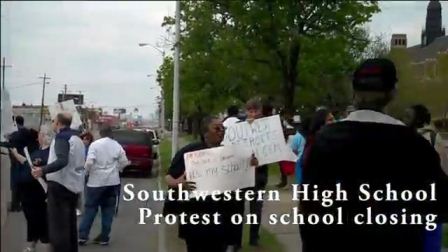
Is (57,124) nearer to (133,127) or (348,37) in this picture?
(133,127)

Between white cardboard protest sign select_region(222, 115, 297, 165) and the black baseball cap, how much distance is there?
3155 mm

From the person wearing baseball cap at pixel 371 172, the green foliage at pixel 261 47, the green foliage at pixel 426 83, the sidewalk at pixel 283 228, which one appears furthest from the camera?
the green foliage at pixel 261 47

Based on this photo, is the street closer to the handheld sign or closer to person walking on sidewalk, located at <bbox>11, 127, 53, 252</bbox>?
person walking on sidewalk, located at <bbox>11, 127, 53, 252</bbox>

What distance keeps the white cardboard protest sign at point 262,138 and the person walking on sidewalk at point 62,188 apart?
153 centimetres

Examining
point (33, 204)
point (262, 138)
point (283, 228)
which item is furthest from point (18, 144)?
point (283, 228)

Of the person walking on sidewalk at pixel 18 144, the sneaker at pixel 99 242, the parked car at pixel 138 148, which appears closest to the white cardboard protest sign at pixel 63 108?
the person walking on sidewalk at pixel 18 144

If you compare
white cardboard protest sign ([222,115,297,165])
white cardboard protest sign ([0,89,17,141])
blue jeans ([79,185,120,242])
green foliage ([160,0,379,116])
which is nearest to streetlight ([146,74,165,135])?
green foliage ([160,0,379,116])

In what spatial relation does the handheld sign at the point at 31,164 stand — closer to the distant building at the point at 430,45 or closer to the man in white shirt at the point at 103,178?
the man in white shirt at the point at 103,178

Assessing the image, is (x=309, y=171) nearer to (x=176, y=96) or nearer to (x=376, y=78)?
(x=376, y=78)

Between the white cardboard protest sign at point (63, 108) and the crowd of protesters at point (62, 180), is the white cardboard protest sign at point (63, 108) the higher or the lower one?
the higher one

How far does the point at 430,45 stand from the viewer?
8500 mm

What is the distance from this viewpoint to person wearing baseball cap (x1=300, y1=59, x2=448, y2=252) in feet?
11.1

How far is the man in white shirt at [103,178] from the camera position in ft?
28.7

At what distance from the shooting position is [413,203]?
339cm
